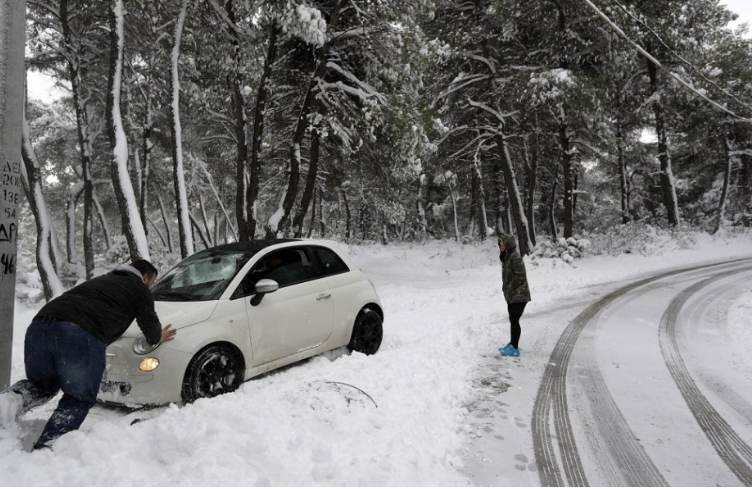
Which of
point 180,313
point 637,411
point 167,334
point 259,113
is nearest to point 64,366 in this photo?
point 167,334

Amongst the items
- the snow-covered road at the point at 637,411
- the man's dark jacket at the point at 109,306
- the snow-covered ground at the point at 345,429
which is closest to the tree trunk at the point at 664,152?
the snow-covered road at the point at 637,411

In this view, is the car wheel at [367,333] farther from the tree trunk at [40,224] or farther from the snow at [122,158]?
the tree trunk at [40,224]

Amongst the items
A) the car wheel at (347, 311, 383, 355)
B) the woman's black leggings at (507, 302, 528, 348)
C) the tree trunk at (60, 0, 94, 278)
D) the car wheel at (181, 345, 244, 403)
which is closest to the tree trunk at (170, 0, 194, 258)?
the tree trunk at (60, 0, 94, 278)

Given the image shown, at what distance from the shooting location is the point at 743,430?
4.05m

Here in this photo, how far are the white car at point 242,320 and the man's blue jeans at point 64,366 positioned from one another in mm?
623

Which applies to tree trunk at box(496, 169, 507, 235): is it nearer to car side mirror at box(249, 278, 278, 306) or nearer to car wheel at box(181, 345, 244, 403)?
car side mirror at box(249, 278, 278, 306)

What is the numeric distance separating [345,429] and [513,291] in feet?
12.5

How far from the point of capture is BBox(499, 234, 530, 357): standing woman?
6.57m

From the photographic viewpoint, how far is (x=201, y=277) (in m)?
5.41

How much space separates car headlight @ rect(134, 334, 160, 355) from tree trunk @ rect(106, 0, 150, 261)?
5.98 metres

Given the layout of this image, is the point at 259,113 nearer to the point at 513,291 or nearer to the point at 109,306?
the point at 513,291

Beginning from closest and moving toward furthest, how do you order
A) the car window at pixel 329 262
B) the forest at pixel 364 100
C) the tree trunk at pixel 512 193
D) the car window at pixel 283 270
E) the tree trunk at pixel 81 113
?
the car window at pixel 283 270, the car window at pixel 329 262, the forest at pixel 364 100, the tree trunk at pixel 81 113, the tree trunk at pixel 512 193

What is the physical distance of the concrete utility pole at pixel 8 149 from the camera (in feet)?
14.4

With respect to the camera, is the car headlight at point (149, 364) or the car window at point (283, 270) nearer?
the car headlight at point (149, 364)
